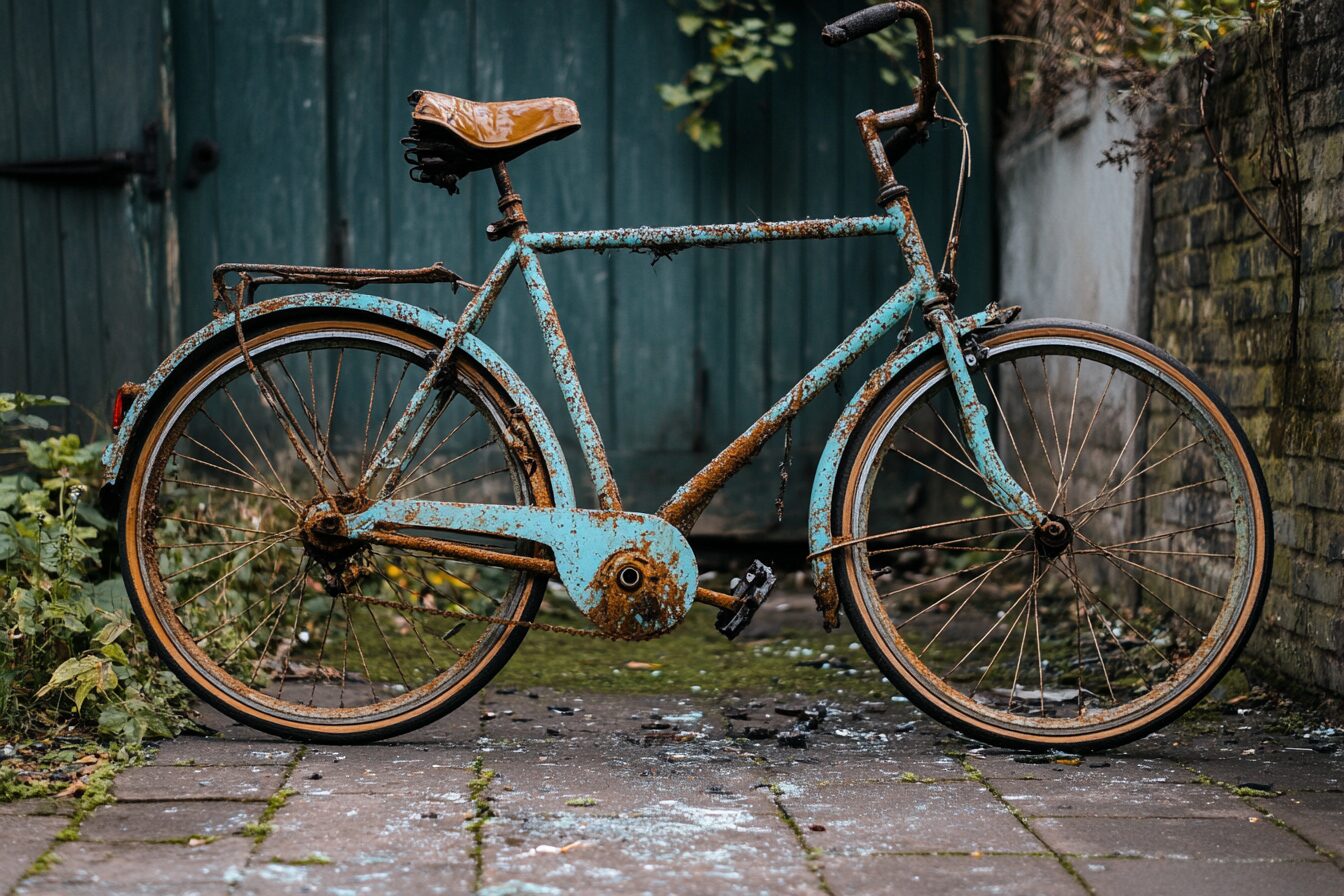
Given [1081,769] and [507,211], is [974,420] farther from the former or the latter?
[507,211]

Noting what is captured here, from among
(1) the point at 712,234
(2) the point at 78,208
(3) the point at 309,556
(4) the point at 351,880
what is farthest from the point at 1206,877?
(2) the point at 78,208

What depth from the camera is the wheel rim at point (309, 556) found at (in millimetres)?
2842

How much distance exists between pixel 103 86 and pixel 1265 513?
12.5 feet

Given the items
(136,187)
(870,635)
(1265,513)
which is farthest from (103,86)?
(1265,513)

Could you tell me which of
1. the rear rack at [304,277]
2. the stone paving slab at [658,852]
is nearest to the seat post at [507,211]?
the rear rack at [304,277]

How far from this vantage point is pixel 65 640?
300 cm

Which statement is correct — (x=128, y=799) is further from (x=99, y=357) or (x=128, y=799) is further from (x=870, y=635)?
(x=99, y=357)

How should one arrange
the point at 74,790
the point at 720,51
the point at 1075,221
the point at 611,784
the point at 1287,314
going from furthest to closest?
the point at 720,51
the point at 1075,221
the point at 1287,314
the point at 611,784
the point at 74,790

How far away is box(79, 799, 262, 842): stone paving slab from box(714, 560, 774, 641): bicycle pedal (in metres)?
0.97

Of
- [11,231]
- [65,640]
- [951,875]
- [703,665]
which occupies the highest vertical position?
[11,231]

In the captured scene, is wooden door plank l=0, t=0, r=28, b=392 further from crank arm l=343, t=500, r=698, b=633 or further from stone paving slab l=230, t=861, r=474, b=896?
stone paving slab l=230, t=861, r=474, b=896

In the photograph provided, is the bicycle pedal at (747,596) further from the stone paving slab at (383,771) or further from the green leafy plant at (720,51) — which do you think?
the green leafy plant at (720,51)

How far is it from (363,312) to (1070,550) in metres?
1.51

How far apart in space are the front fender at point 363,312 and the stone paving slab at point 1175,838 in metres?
1.15
